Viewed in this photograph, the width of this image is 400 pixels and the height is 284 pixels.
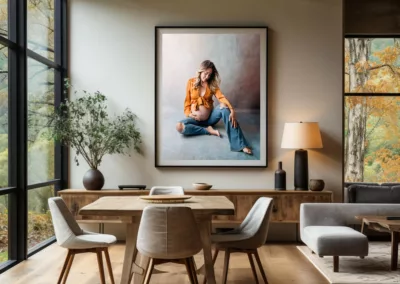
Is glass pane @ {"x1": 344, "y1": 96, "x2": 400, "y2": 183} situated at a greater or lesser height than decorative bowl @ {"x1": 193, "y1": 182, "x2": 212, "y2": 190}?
greater

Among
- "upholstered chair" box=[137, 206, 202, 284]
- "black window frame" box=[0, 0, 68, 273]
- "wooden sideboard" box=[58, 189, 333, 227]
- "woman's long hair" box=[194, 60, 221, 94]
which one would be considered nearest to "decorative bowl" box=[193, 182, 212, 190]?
"wooden sideboard" box=[58, 189, 333, 227]

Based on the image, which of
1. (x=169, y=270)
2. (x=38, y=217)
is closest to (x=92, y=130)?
(x=38, y=217)

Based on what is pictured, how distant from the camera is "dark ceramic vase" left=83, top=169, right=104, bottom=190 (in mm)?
6926

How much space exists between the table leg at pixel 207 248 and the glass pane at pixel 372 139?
3.91 m

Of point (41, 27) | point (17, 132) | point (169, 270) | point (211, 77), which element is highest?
point (41, 27)

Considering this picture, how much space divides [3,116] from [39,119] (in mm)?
1057

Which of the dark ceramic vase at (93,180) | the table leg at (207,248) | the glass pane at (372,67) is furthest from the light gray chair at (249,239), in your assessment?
the glass pane at (372,67)

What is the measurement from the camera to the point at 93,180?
22.7ft

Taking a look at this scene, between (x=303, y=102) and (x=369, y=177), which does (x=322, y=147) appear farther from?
(x=369, y=177)

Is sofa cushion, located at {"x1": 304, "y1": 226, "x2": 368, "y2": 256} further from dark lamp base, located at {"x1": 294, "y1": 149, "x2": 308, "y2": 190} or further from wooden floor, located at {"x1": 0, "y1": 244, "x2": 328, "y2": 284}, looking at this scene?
dark lamp base, located at {"x1": 294, "y1": 149, "x2": 308, "y2": 190}

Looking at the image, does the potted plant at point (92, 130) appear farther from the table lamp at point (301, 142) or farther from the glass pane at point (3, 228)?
the table lamp at point (301, 142)

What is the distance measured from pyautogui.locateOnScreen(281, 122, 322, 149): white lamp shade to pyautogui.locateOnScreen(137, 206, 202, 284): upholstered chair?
3.11 m

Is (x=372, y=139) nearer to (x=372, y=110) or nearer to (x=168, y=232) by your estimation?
(x=372, y=110)

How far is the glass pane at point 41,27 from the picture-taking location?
6.43 m
